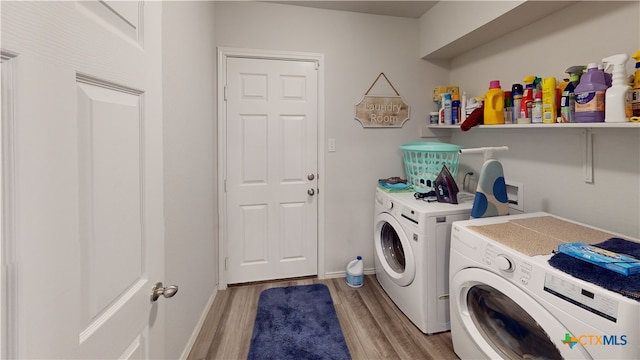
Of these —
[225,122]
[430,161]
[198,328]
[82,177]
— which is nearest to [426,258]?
[430,161]

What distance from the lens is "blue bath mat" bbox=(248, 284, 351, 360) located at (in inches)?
66.7

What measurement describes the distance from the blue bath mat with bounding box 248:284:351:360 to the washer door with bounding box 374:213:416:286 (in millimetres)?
534

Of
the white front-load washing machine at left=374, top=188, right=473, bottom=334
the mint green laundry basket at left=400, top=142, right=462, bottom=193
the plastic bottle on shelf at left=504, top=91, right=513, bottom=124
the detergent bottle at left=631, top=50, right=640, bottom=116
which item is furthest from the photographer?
the mint green laundry basket at left=400, top=142, right=462, bottom=193

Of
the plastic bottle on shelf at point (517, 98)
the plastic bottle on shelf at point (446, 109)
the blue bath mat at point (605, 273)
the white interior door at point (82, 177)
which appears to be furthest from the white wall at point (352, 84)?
the white interior door at point (82, 177)

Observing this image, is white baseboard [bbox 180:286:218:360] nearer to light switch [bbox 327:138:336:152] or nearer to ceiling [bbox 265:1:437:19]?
light switch [bbox 327:138:336:152]

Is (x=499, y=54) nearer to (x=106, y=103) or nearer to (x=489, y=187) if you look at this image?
(x=489, y=187)

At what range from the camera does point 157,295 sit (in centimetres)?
A: 79

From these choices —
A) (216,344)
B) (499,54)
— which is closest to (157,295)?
(216,344)

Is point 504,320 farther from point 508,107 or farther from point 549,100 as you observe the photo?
point 508,107

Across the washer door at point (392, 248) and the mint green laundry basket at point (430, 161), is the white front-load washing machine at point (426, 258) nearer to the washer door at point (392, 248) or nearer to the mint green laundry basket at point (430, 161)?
the washer door at point (392, 248)

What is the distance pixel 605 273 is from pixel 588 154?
3.07 ft

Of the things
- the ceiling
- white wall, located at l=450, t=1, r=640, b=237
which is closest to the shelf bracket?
white wall, located at l=450, t=1, r=640, b=237

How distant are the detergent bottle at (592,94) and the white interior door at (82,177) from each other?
5.85ft

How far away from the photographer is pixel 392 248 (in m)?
2.33
